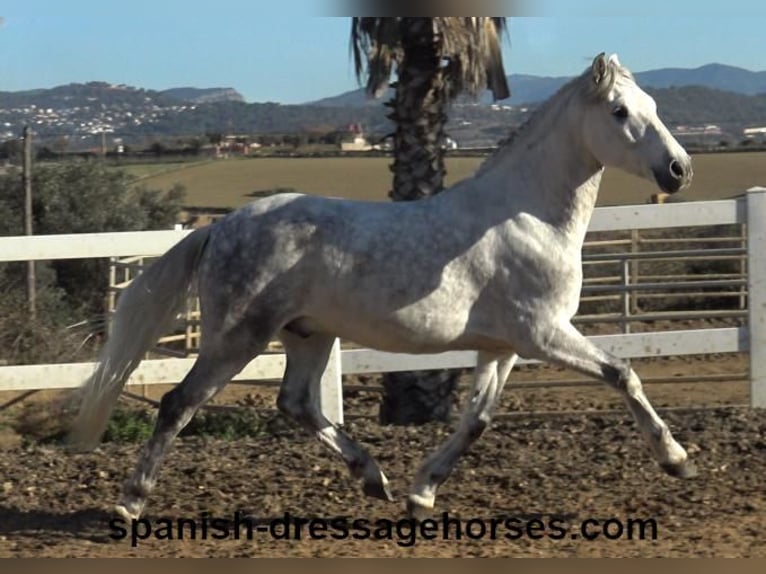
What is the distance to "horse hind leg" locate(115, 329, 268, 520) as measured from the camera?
17.4 feet

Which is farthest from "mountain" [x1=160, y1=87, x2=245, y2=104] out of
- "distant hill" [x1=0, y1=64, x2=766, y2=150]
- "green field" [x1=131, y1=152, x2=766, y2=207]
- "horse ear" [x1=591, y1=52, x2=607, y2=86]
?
"horse ear" [x1=591, y1=52, x2=607, y2=86]

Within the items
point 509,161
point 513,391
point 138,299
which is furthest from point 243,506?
point 513,391

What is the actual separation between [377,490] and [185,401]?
0.98 meters

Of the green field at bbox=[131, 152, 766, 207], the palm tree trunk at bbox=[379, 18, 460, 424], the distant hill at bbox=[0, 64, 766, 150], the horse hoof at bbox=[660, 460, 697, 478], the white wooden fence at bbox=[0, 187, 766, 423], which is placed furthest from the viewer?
the green field at bbox=[131, 152, 766, 207]

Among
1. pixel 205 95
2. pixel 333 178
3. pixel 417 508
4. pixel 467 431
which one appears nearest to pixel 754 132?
pixel 205 95

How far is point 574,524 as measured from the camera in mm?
5367

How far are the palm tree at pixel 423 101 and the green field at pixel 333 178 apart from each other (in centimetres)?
1895

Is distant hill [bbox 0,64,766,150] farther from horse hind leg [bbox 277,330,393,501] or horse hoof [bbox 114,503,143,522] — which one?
horse hoof [bbox 114,503,143,522]

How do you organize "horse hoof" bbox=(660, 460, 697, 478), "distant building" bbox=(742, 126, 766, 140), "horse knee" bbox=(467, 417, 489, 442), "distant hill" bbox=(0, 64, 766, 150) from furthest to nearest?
"distant building" bbox=(742, 126, 766, 140) < "distant hill" bbox=(0, 64, 766, 150) < "horse knee" bbox=(467, 417, 489, 442) < "horse hoof" bbox=(660, 460, 697, 478)

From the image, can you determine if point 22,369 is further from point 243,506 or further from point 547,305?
point 547,305

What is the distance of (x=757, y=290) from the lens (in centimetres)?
817

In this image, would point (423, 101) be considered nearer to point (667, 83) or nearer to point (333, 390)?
point (333, 390)

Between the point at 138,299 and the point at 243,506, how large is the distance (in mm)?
1110

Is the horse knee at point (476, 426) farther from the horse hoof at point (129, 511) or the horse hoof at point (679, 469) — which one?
the horse hoof at point (129, 511)
